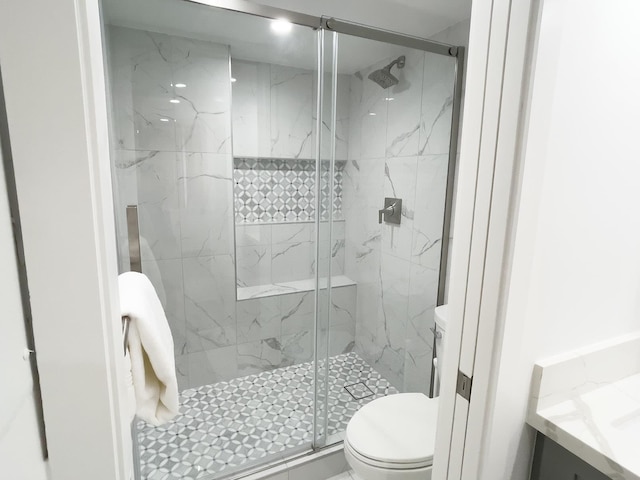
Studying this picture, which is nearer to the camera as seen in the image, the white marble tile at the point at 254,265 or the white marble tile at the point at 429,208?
the white marble tile at the point at 429,208

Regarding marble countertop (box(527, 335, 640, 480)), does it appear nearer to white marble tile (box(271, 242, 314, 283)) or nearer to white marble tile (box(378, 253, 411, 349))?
white marble tile (box(378, 253, 411, 349))

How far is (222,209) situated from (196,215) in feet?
0.56

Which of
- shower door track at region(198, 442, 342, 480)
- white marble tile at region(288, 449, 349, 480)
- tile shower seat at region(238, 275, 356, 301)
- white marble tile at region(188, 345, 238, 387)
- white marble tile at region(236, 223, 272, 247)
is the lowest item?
white marble tile at region(288, 449, 349, 480)

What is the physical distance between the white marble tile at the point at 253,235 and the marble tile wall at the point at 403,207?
0.59 m

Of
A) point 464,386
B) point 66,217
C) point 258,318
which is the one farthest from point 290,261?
point 66,217

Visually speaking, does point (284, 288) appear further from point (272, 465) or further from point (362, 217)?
point (272, 465)

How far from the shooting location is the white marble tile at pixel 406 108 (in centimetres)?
197

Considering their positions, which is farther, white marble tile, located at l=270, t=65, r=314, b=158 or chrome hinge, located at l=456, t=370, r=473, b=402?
white marble tile, located at l=270, t=65, r=314, b=158

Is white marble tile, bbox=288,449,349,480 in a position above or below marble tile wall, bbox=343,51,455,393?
below

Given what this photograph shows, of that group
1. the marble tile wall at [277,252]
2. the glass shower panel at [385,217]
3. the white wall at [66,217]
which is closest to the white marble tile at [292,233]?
the marble tile wall at [277,252]

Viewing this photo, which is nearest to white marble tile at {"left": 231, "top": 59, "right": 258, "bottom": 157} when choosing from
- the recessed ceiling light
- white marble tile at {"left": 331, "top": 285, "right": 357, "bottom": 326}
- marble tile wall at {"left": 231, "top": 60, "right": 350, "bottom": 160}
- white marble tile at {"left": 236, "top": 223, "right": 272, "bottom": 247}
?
marble tile wall at {"left": 231, "top": 60, "right": 350, "bottom": 160}

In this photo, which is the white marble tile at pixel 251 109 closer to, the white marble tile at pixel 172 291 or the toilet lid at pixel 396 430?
the white marble tile at pixel 172 291

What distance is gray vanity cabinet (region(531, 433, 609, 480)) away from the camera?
0.80m

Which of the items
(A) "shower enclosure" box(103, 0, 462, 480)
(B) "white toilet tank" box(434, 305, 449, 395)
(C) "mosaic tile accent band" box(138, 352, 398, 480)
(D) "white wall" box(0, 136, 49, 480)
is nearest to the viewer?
(D) "white wall" box(0, 136, 49, 480)
